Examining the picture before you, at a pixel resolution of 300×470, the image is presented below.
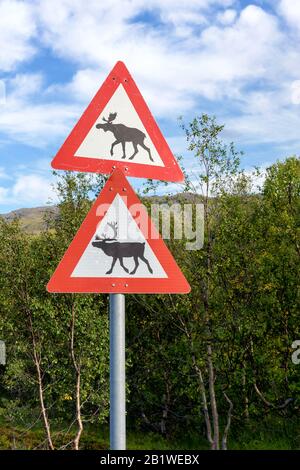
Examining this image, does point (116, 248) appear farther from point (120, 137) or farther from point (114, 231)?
point (120, 137)

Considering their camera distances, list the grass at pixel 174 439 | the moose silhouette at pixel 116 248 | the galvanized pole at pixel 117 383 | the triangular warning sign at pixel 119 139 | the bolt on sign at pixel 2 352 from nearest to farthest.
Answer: the galvanized pole at pixel 117 383
the moose silhouette at pixel 116 248
the triangular warning sign at pixel 119 139
the bolt on sign at pixel 2 352
the grass at pixel 174 439

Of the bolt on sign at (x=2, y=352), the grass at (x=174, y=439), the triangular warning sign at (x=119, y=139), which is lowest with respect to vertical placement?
the grass at (x=174, y=439)

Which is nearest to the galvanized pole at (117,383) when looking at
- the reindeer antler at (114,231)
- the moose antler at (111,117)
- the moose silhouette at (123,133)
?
the reindeer antler at (114,231)

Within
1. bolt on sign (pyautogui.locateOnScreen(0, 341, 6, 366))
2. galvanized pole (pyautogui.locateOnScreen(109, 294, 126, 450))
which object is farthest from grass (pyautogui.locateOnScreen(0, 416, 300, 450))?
galvanized pole (pyautogui.locateOnScreen(109, 294, 126, 450))

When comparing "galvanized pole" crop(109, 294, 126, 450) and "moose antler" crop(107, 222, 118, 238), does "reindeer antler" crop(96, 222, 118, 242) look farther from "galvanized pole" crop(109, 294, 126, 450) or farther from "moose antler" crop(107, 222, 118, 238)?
"galvanized pole" crop(109, 294, 126, 450)

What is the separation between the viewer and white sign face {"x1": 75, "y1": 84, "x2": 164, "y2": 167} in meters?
4.26

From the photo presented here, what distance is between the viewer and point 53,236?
28.1m

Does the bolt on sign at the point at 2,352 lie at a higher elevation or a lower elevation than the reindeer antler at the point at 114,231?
higher

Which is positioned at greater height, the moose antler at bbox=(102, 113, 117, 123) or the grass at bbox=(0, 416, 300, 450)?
the moose antler at bbox=(102, 113, 117, 123)

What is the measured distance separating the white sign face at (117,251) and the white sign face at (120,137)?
0.39m

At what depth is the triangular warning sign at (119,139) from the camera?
4262 mm

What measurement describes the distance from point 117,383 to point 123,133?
1918 millimetres

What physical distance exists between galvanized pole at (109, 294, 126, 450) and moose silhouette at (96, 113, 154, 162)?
1.34 meters

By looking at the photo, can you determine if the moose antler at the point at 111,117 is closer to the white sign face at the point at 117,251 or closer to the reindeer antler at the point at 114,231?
the white sign face at the point at 117,251
